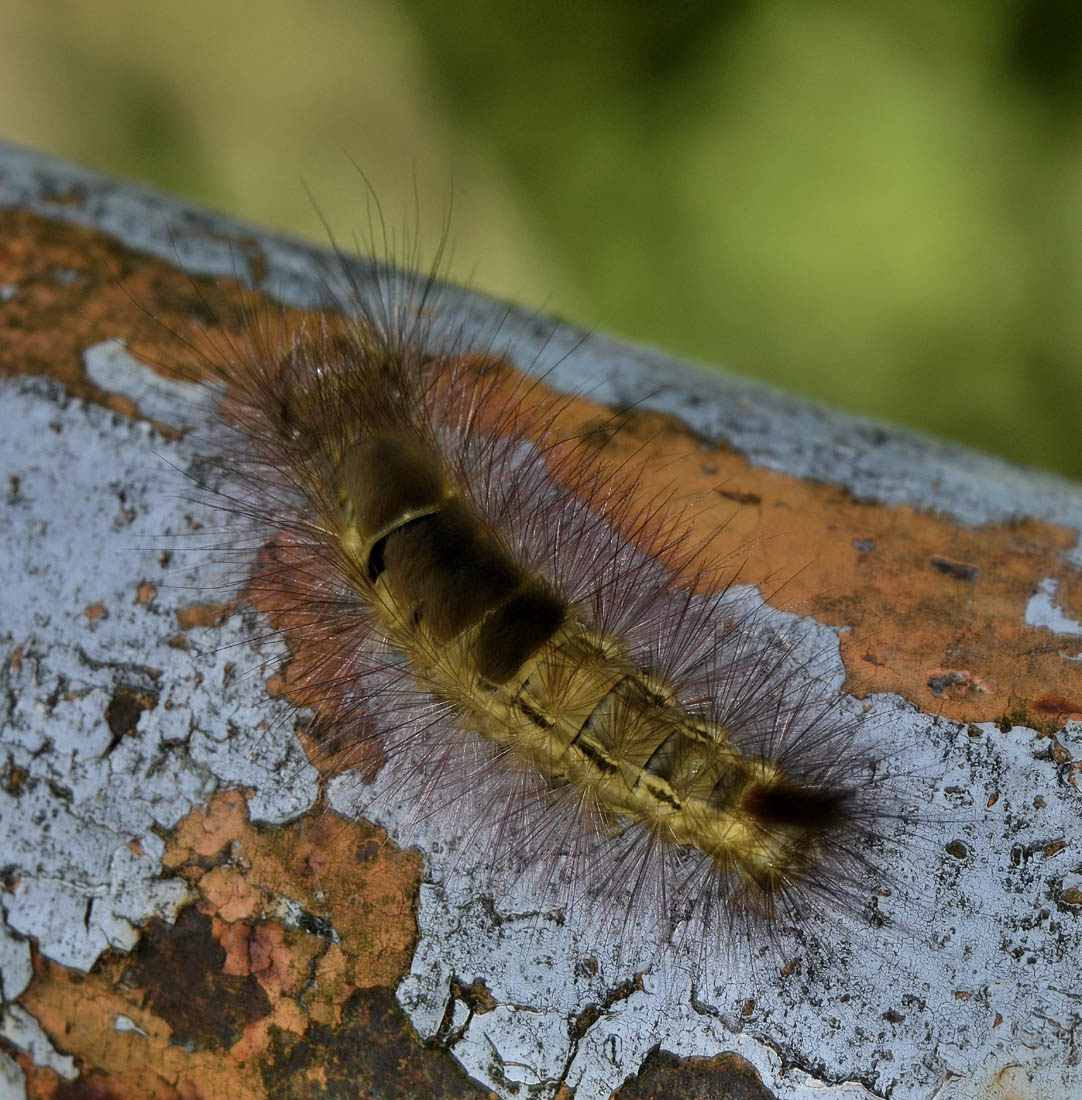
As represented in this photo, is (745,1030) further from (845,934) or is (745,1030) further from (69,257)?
(69,257)

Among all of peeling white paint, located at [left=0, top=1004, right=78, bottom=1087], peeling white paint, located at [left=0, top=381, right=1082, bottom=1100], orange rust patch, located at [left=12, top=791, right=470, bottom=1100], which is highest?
peeling white paint, located at [left=0, top=381, right=1082, bottom=1100]

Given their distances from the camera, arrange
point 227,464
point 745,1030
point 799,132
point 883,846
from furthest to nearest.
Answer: point 799,132 → point 227,464 → point 883,846 → point 745,1030

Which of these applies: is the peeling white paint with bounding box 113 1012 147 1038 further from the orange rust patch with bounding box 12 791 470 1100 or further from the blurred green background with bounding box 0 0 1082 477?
the blurred green background with bounding box 0 0 1082 477

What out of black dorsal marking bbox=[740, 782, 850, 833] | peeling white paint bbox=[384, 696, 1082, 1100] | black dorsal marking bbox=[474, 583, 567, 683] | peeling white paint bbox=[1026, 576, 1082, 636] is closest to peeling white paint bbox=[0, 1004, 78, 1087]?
peeling white paint bbox=[384, 696, 1082, 1100]

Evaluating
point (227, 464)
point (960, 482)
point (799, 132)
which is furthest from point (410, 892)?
point (799, 132)

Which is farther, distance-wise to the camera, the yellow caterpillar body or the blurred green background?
the blurred green background

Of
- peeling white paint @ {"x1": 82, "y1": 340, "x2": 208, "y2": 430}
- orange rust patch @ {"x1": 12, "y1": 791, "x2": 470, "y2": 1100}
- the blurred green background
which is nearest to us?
orange rust patch @ {"x1": 12, "y1": 791, "x2": 470, "y2": 1100}

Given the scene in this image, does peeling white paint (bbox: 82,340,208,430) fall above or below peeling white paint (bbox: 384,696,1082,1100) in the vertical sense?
above

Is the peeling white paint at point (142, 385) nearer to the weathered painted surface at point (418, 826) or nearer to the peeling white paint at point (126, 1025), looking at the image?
the weathered painted surface at point (418, 826)

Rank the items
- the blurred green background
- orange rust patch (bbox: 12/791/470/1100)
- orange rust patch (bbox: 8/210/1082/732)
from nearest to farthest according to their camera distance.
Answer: orange rust patch (bbox: 12/791/470/1100)
orange rust patch (bbox: 8/210/1082/732)
the blurred green background
